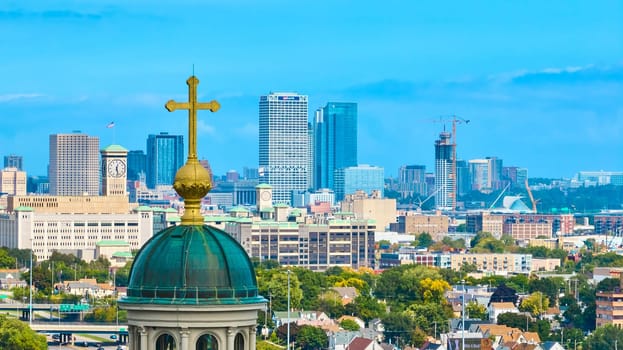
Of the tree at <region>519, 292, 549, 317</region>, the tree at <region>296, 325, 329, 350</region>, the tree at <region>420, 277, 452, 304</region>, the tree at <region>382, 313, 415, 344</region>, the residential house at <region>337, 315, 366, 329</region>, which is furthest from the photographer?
the tree at <region>420, 277, 452, 304</region>

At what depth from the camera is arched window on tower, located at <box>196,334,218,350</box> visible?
1284 cm

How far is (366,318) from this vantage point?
374 ft

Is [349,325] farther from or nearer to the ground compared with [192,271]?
nearer to the ground

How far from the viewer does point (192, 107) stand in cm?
1330

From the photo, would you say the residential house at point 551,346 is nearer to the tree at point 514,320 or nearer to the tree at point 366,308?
the tree at point 514,320

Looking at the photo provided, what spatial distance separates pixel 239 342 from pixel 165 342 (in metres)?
0.39

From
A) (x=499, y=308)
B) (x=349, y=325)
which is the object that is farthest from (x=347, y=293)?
(x=349, y=325)

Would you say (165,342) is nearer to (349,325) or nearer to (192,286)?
(192,286)

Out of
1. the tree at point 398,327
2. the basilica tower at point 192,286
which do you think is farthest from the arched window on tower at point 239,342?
the tree at point 398,327

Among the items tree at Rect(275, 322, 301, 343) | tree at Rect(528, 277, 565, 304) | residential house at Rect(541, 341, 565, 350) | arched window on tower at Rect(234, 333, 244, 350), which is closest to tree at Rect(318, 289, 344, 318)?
tree at Rect(528, 277, 565, 304)

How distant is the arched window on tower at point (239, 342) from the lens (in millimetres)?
12971

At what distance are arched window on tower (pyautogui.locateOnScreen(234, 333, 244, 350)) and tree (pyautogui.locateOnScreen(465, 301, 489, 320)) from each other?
102 meters

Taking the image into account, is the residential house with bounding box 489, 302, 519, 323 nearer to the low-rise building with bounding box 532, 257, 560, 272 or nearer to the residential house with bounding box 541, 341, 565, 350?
the residential house with bounding box 541, 341, 565, 350

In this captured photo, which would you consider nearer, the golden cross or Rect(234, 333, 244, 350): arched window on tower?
Rect(234, 333, 244, 350): arched window on tower
